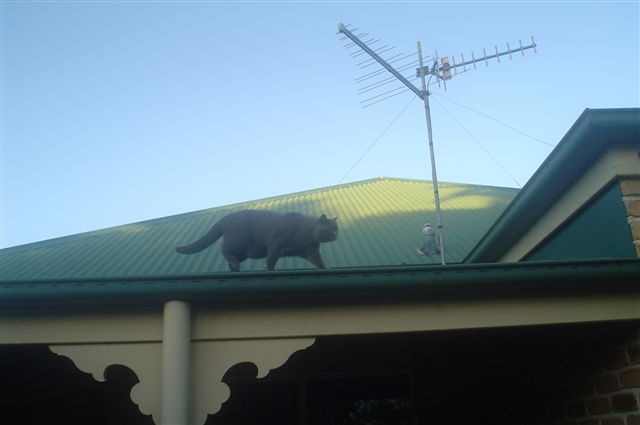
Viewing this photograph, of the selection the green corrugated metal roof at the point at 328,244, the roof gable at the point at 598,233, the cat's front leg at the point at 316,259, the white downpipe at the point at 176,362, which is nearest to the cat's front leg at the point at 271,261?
the cat's front leg at the point at 316,259

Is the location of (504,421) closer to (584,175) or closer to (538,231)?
(538,231)

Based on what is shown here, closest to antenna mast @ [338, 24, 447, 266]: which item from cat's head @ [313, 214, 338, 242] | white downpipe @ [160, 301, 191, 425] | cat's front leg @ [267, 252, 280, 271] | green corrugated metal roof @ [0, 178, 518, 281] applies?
green corrugated metal roof @ [0, 178, 518, 281]

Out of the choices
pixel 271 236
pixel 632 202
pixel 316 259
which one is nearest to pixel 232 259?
pixel 271 236

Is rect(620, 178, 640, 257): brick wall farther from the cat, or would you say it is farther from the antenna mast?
the antenna mast

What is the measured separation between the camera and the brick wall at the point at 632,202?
4.76 m

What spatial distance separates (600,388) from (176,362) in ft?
10.0

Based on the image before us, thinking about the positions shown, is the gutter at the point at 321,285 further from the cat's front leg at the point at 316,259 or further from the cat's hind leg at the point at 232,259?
the cat's hind leg at the point at 232,259

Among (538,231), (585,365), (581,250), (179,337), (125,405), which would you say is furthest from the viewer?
(125,405)

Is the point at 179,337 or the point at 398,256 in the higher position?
the point at 398,256

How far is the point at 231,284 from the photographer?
4.52 meters

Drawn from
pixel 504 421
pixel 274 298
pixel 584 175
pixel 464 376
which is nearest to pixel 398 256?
pixel 464 376

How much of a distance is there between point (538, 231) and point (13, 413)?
5963 mm

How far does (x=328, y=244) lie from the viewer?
32.3ft

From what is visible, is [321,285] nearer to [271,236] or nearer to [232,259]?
[271,236]
